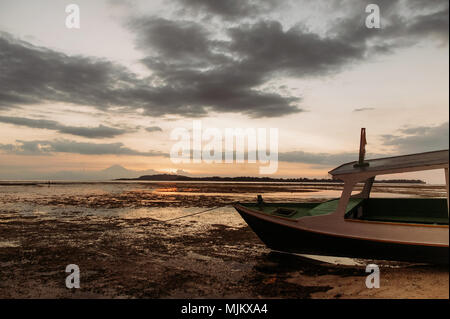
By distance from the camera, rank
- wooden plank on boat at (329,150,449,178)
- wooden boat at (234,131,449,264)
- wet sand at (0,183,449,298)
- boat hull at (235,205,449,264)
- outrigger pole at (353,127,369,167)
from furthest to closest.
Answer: outrigger pole at (353,127,369,167)
boat hull at (235,205,449,264)
wooden boat at (234,131,449,264)
wooden plank on boat at (329,150,449,178)
wet sand at (0,183,449,298)

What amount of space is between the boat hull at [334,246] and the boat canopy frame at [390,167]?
1.00 m

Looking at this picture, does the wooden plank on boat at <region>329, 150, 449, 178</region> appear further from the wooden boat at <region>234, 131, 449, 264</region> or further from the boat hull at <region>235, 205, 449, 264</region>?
the boat hull at <region>235, 205, 449, 264</region>

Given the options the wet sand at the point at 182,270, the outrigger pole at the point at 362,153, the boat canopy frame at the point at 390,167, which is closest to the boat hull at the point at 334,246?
the wet sand at the point at 182,270

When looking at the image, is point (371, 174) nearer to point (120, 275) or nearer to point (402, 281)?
point (402, 281)

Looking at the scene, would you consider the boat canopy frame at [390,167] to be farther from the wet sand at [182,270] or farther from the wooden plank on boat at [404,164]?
the wet sand at [182,270]

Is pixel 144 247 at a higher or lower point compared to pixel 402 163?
lower

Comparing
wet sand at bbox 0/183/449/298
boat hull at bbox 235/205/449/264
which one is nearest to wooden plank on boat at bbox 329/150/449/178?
boat hull at bbox 235/205/449/264

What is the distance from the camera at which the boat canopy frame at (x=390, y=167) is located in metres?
6.81

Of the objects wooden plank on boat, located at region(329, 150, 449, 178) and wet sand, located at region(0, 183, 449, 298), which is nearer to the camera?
wet sand, located at region(0, 183, 449, 298)

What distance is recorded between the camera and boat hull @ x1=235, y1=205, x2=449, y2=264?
725 centimetres
